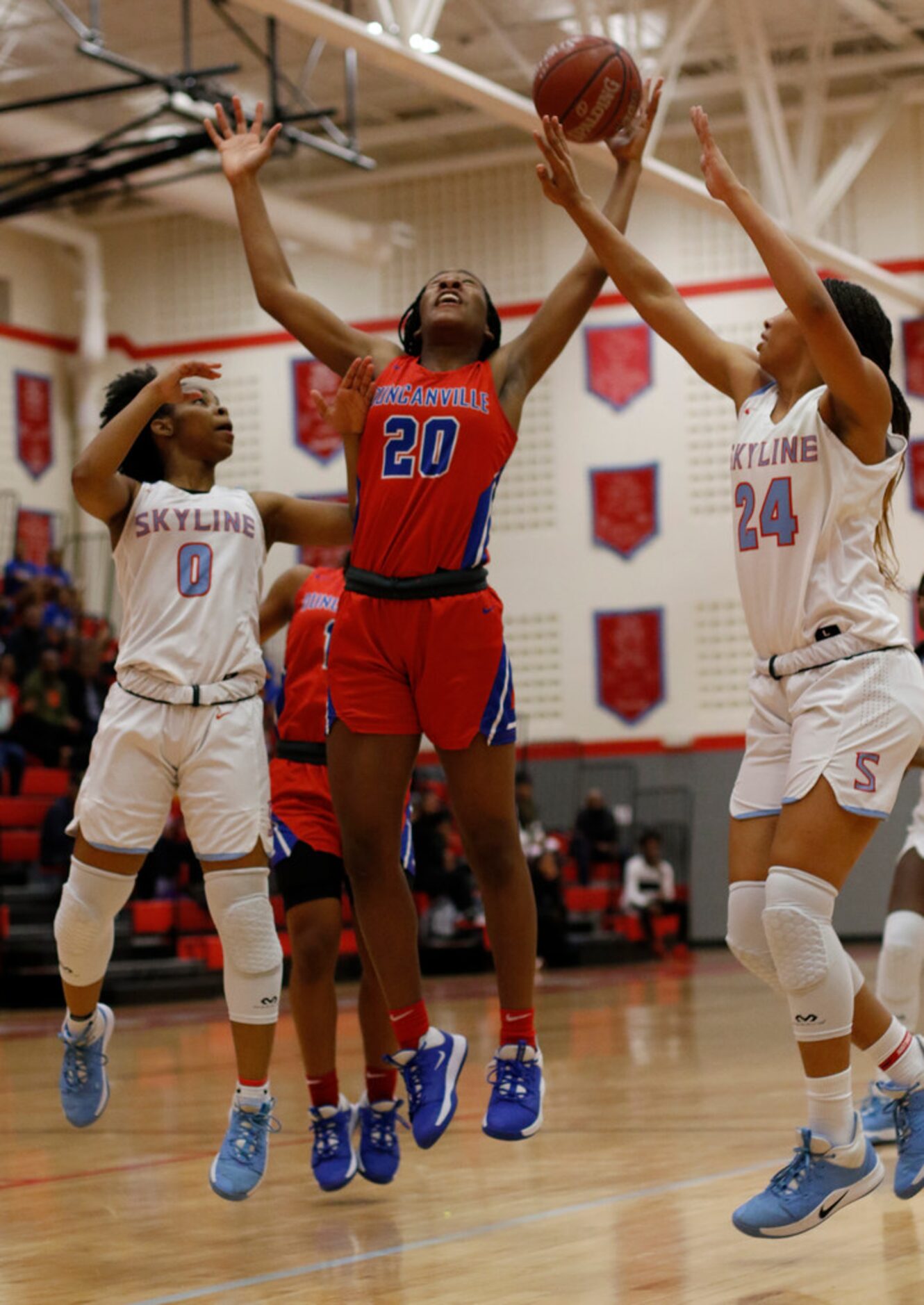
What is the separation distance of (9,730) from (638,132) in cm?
1119

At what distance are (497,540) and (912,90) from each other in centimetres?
655

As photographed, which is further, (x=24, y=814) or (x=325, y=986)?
(x=24, y=814)

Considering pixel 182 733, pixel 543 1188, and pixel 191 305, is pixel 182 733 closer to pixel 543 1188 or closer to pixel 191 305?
pixel 543 1188

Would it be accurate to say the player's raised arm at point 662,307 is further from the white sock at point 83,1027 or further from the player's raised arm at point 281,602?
the white sock at point 83,1027

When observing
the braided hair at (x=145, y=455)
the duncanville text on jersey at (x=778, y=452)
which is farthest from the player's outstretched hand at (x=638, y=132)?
the braided hair at (x=145, y=455)

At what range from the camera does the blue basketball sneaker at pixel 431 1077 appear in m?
4.41

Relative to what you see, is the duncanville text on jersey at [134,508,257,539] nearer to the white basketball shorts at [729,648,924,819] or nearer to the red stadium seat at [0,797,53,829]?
the white basketball shorts at [729,648,924,819]

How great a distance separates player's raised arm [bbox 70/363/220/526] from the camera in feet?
15.5

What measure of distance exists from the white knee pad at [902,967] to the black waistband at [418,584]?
2.04 meters

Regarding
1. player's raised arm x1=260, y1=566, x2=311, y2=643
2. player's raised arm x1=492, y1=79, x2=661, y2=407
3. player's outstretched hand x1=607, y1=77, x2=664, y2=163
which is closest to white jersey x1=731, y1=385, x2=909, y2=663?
player's raised arm x1=492, y1=79, x2=661, y2=407

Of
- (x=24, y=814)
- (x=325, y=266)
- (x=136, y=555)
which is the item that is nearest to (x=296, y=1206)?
(x=136, y=555)

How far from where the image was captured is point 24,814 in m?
14.6

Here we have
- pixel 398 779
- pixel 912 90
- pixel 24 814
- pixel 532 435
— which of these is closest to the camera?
pixel 398 779

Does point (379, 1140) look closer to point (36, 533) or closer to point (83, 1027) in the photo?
point (83, 1027)
